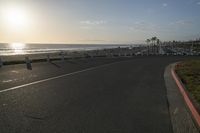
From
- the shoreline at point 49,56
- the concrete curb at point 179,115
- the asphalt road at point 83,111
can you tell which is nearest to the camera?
the asphalt road at point 83,111

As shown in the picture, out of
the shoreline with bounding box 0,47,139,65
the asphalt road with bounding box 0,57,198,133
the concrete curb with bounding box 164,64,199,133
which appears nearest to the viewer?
the asphalt road with bounding box 0,57,198,133

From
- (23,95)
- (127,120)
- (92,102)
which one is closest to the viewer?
(127,120)

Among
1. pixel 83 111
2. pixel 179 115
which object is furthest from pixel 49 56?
pixel 179 115

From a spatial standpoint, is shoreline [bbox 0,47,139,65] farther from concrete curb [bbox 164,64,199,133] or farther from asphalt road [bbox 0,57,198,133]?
concrete curb [bbox 164,64,199,133]

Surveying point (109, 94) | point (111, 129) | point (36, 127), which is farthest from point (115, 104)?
point (36, 127)

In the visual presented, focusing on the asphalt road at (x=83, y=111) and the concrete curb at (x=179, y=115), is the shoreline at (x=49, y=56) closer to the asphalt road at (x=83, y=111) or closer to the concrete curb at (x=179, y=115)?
the asphalt road at (x=83, y=111)

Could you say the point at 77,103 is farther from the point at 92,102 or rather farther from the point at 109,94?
the point at 109,94

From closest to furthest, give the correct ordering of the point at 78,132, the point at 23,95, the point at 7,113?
the point at 78,132
the point at 7,113
the point at 23,95

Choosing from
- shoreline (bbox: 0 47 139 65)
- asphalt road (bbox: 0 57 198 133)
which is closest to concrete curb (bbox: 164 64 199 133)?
asphalt road (bbox: 0 57 198 133)

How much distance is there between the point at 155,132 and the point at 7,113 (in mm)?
3734

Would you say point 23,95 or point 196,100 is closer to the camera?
point 196,100

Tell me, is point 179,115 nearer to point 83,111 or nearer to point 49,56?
point 83,111

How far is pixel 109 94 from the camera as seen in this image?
31.5ft

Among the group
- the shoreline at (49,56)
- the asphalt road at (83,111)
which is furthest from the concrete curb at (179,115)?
the shoreline at (49,56)
